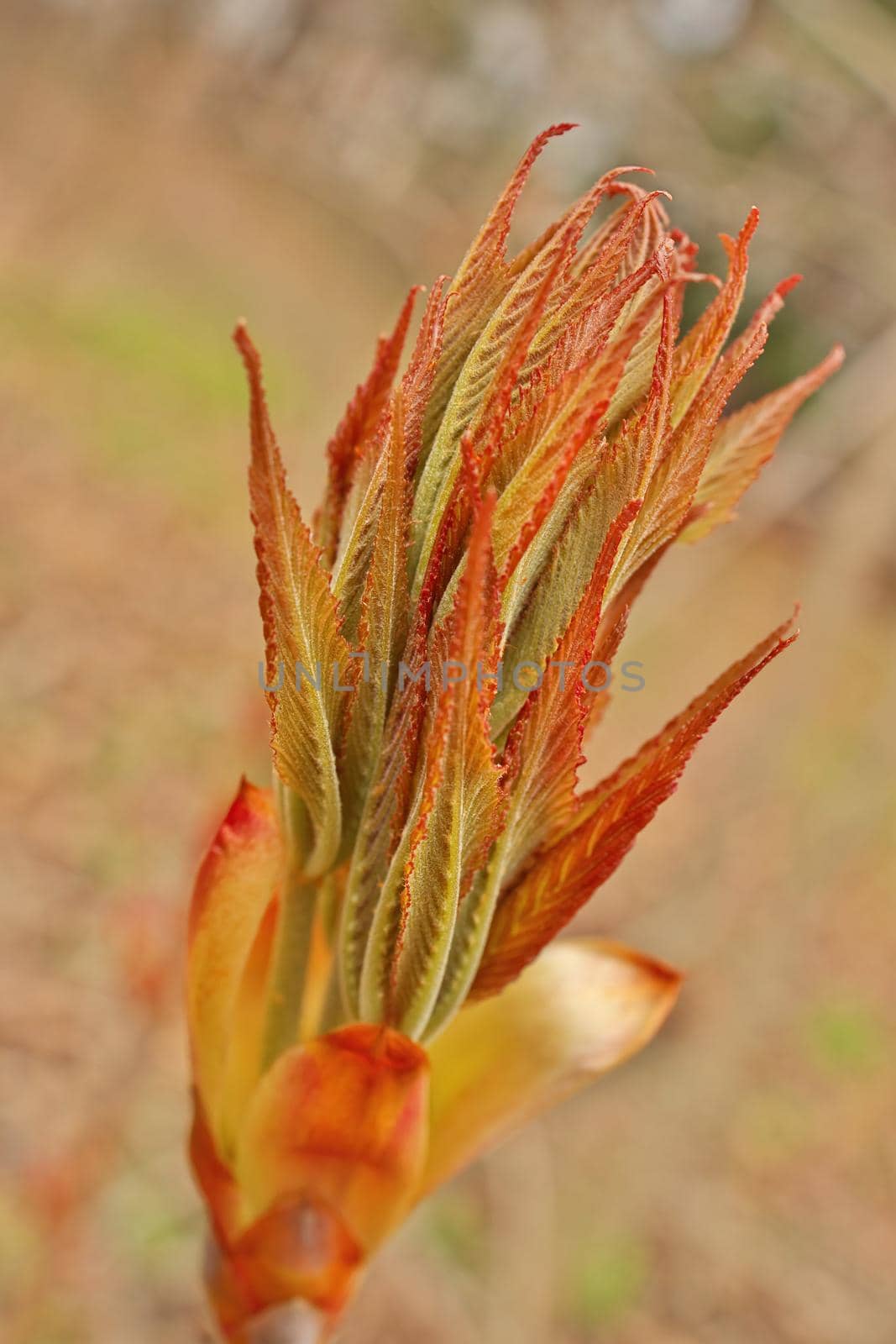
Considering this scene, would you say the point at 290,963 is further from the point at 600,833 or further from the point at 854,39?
the point at 854,39

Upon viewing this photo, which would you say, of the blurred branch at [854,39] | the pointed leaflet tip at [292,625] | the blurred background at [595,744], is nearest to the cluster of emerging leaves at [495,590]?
the pointed leaflet tip at [292,625]

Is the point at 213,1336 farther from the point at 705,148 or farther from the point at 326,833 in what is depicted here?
the point at 705,148

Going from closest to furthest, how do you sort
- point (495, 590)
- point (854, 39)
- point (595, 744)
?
point (495, 590) → point (595, 744) → point (854, 39)

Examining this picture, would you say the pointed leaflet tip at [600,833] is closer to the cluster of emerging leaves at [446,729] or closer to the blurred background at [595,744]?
the cluster of emerging leaves at [446,729]

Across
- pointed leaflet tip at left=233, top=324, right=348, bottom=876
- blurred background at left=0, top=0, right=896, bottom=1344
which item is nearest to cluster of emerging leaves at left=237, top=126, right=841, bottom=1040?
pointed leaflet tip at left=233, top=324, right=348, bottom=876

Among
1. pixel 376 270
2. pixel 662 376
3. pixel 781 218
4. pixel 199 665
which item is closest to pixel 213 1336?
pixel 662 376

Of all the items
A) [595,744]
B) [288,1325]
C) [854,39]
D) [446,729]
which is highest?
[854,39]

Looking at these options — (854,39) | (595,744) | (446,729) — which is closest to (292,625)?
(446,729)

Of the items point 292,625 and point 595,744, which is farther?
point 595,744
